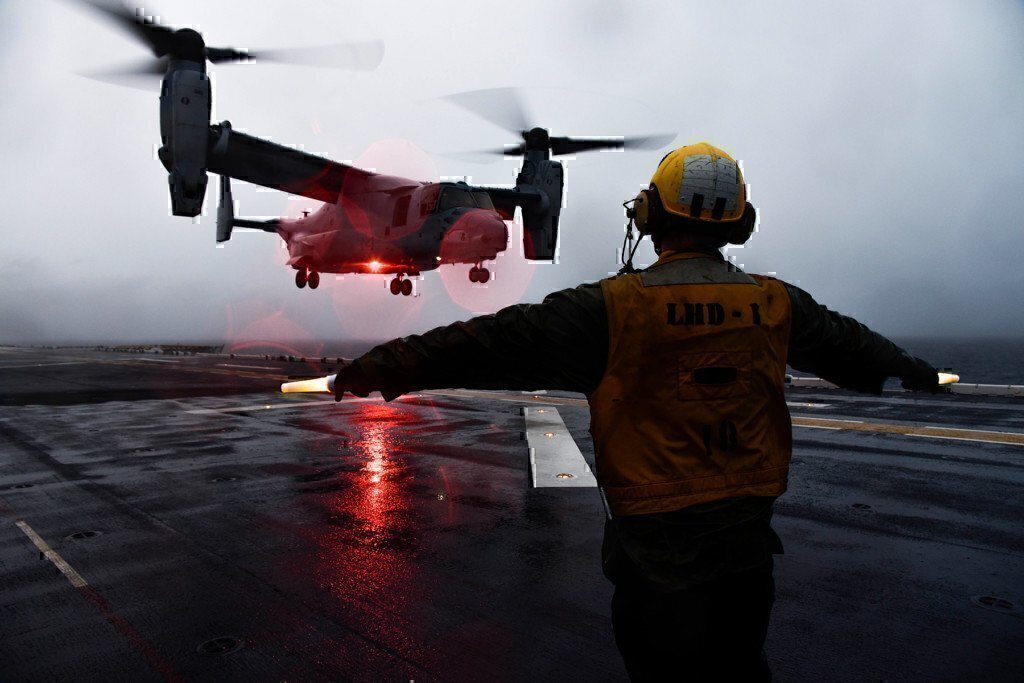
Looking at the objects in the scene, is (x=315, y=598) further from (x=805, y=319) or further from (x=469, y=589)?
(x=805, y=319)

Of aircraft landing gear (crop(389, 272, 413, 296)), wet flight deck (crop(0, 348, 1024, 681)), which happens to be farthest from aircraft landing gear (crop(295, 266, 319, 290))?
wet flight deck (crop(0, 348, 1024, 681))

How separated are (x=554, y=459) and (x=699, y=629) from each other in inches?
221

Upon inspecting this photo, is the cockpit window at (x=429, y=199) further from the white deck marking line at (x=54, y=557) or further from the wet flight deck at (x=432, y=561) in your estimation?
the white deck marking line at (x=54, y=557)

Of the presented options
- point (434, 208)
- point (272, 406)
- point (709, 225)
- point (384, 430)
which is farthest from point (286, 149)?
point (709, 225)

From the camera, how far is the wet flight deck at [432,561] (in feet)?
10.3

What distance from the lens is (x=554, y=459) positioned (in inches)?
296

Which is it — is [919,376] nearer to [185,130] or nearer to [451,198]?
[185,130]

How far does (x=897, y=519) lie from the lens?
5312mm

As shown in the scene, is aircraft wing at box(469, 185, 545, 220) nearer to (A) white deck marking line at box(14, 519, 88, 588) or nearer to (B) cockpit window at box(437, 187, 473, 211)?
(B) cockpit window at box(437, 187, 473, 211)

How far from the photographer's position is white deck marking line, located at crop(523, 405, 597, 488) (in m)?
6.54

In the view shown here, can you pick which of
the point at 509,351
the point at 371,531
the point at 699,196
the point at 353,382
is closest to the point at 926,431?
the point at 371,531

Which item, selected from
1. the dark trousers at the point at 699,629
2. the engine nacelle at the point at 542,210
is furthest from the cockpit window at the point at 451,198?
the dark trousers at the point at 699,629

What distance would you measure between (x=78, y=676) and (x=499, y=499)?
375 cm

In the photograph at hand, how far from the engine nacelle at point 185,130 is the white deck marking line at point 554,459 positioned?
13.6 metres
